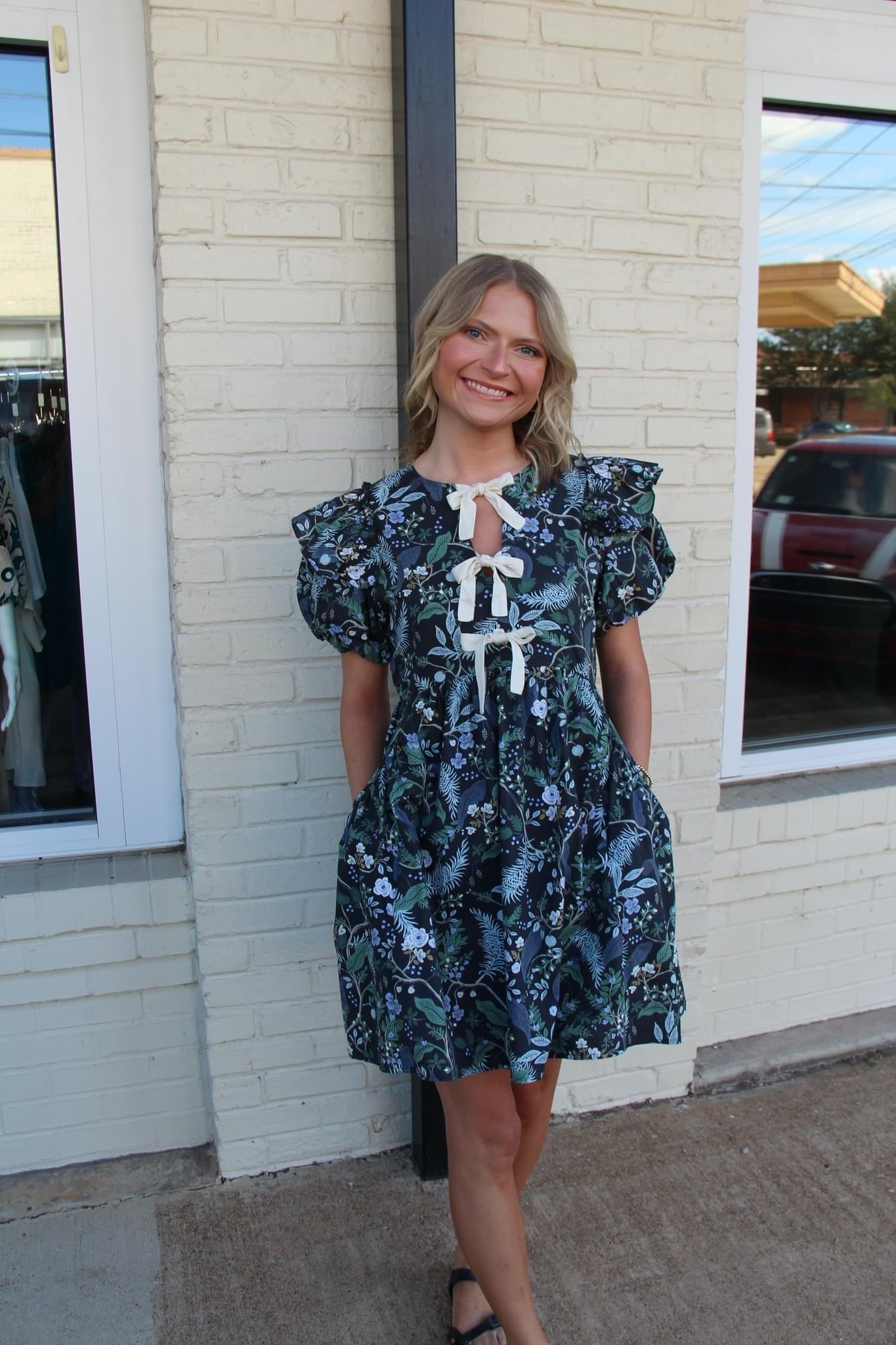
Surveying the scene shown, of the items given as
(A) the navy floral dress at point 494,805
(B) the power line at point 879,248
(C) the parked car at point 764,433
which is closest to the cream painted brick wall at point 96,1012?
(A) the navy floral dress at point 494,805

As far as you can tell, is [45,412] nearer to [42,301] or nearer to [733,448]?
[42,301]

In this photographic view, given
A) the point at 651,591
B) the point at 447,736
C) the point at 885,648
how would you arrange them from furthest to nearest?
the point at 885,648 < the point at 651,591 < the point at 447,736

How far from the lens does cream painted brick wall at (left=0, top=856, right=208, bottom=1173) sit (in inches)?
89.7

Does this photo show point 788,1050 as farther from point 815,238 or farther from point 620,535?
point 815,238

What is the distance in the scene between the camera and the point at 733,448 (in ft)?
7.98

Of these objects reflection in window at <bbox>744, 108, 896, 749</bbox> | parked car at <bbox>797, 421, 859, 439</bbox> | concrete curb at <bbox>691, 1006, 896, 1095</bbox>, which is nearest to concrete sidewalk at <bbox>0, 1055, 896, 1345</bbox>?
concrete curb at <bbox>691, 1006, 896, 1095</bbox>

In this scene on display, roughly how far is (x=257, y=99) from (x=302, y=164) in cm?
13

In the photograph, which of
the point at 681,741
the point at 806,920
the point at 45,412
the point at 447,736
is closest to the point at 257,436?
the point at 45,412

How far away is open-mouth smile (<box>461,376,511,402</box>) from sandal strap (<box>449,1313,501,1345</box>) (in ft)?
5.25

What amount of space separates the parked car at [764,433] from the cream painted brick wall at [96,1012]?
175 centimetres

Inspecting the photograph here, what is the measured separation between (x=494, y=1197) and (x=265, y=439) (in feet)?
4.66

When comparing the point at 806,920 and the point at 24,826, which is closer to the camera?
the point at 24,826

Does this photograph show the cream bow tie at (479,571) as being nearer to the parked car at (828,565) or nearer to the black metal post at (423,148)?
the black metal post at (423,148)

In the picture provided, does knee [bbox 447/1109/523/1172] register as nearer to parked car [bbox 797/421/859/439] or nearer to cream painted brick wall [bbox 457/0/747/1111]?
cream painted brick wall [bbox 457/0/747/1111]
